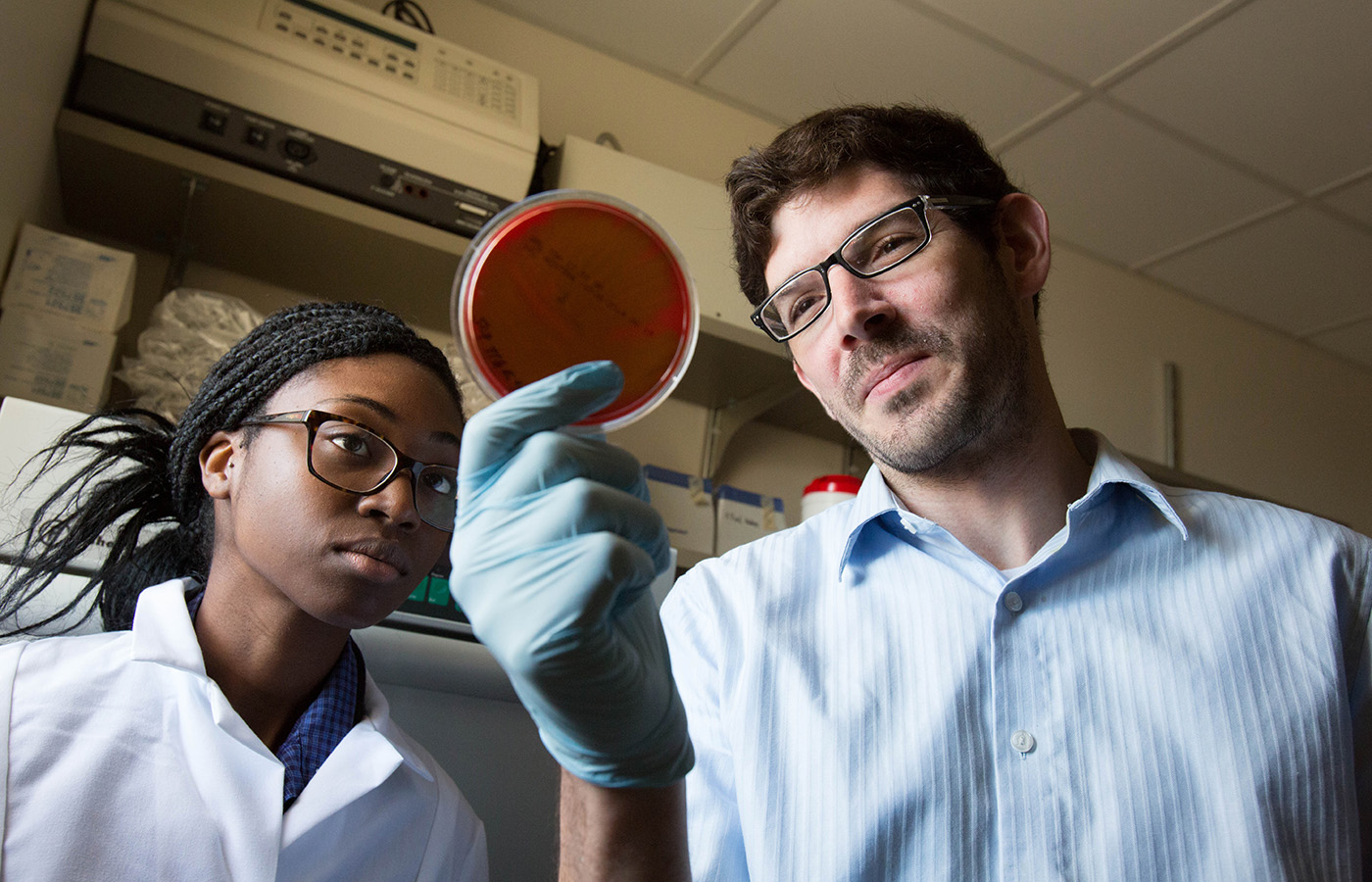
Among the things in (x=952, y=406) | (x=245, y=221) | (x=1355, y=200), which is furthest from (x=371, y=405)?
(x=1355, y=200)

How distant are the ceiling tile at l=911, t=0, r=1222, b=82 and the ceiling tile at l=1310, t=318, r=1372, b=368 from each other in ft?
6.58

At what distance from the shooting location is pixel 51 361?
4.76 feet

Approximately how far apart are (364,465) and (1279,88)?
2.54 metres

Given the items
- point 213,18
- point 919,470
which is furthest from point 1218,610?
point 213,18

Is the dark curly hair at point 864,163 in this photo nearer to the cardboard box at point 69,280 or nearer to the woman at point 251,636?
the woman at point 251,636

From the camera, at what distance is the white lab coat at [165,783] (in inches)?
36.7

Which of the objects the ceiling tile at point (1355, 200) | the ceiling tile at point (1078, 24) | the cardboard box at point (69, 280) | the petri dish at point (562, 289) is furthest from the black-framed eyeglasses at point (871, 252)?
the ceiling tile at point (1355, 200)

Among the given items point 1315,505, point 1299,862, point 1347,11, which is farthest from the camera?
point 1315,505

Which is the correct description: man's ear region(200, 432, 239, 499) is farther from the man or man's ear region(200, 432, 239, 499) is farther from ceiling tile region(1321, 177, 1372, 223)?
ceiling tile region(1321, 177, 1372, 223)

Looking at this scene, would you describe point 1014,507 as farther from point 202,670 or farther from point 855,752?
point 202,670

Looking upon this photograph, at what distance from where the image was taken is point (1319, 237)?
9.88 feet

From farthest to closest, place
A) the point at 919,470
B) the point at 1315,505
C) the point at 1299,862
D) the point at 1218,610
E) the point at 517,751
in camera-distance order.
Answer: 1. the point at 1315,505
2. the point at 517,751
3. the point at 919,470
4. the point at 1218,610
5. the point at 1299,862

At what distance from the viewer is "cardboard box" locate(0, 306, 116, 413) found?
4.69 ft

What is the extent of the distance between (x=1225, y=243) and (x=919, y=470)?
2610mm
